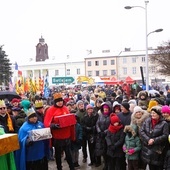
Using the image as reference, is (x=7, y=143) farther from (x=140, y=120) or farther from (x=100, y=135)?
(x=100, y=135)

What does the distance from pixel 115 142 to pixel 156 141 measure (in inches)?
46.7

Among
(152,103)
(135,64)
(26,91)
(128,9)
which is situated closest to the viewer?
(152,103)

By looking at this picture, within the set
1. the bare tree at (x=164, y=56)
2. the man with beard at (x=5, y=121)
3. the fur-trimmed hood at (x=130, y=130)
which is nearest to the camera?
the man with beard at (x=5, y=121)

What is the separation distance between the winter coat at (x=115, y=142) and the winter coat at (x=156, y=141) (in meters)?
0.76

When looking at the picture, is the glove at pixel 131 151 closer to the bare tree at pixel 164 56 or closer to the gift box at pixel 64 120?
the gift box at pixel 64 120

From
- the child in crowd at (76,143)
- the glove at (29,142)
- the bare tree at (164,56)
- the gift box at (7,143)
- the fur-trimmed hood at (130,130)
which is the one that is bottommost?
the child in crowd at (76,143)

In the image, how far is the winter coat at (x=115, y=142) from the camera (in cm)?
741

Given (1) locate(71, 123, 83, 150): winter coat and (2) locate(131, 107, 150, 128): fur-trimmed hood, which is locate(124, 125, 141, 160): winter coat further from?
(1) locate(71, 123, 83, 150): winter coat

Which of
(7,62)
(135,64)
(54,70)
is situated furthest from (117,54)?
(7,62)

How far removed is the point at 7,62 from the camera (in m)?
56.5

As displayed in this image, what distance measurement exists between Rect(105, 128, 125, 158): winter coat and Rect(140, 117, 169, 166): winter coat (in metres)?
0.76

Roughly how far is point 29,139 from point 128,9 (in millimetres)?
17554

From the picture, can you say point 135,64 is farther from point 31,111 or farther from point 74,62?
point 31,111

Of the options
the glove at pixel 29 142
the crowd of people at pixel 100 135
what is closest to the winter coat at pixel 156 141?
the crowd of people at pixel 100 135
